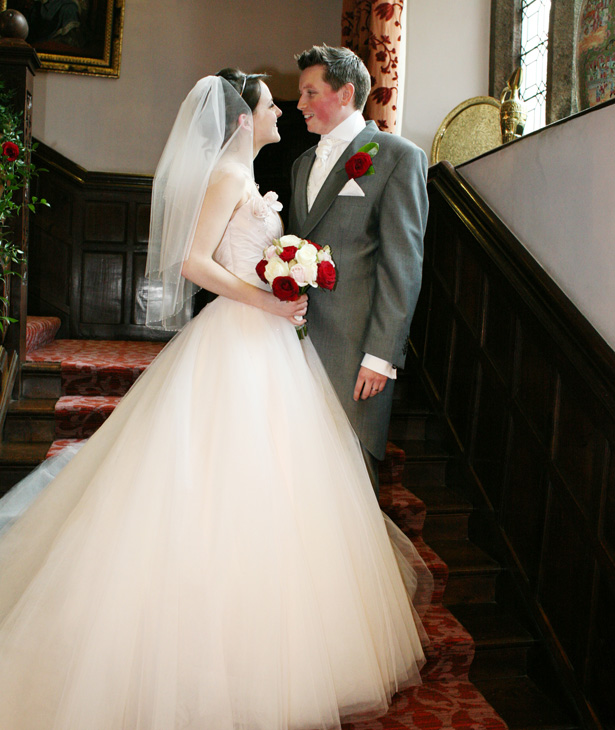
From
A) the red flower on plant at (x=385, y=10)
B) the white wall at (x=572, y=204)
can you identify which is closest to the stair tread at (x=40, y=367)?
the white wall at (x=572, y=204)

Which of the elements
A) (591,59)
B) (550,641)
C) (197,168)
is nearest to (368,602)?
(550,641)

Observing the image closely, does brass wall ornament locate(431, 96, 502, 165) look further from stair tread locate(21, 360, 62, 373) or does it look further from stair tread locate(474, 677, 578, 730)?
stair tread locate(474, 677, 578, 730)

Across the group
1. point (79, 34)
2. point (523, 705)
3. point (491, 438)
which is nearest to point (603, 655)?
point (523, 705)

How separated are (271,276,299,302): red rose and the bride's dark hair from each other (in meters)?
0.63

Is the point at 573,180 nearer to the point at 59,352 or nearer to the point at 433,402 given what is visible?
the point at 433,402

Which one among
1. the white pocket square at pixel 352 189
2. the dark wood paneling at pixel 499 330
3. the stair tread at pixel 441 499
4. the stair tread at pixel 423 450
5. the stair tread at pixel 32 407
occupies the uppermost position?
the white pocket square at pixel 352 189

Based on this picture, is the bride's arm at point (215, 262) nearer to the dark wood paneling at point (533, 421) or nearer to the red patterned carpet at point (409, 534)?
the dark wood paneling at point (533, 421)

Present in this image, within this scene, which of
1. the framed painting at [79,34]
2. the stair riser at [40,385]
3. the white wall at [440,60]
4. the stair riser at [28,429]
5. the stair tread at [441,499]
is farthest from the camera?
the framed painting at [79,34]

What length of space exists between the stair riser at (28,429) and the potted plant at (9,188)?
1.37 ft

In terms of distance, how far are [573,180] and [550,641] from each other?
4.84ft

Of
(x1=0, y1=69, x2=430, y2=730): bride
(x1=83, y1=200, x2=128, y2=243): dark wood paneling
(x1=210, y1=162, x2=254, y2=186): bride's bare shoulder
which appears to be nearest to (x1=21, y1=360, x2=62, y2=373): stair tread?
(x1=0, y1=69, x2=430, y2=730): bride

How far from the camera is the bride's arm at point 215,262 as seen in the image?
1.85m

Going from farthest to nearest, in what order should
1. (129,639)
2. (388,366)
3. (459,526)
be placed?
(459,526) < (388,366) < (129,639)

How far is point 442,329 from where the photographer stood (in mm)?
2941
